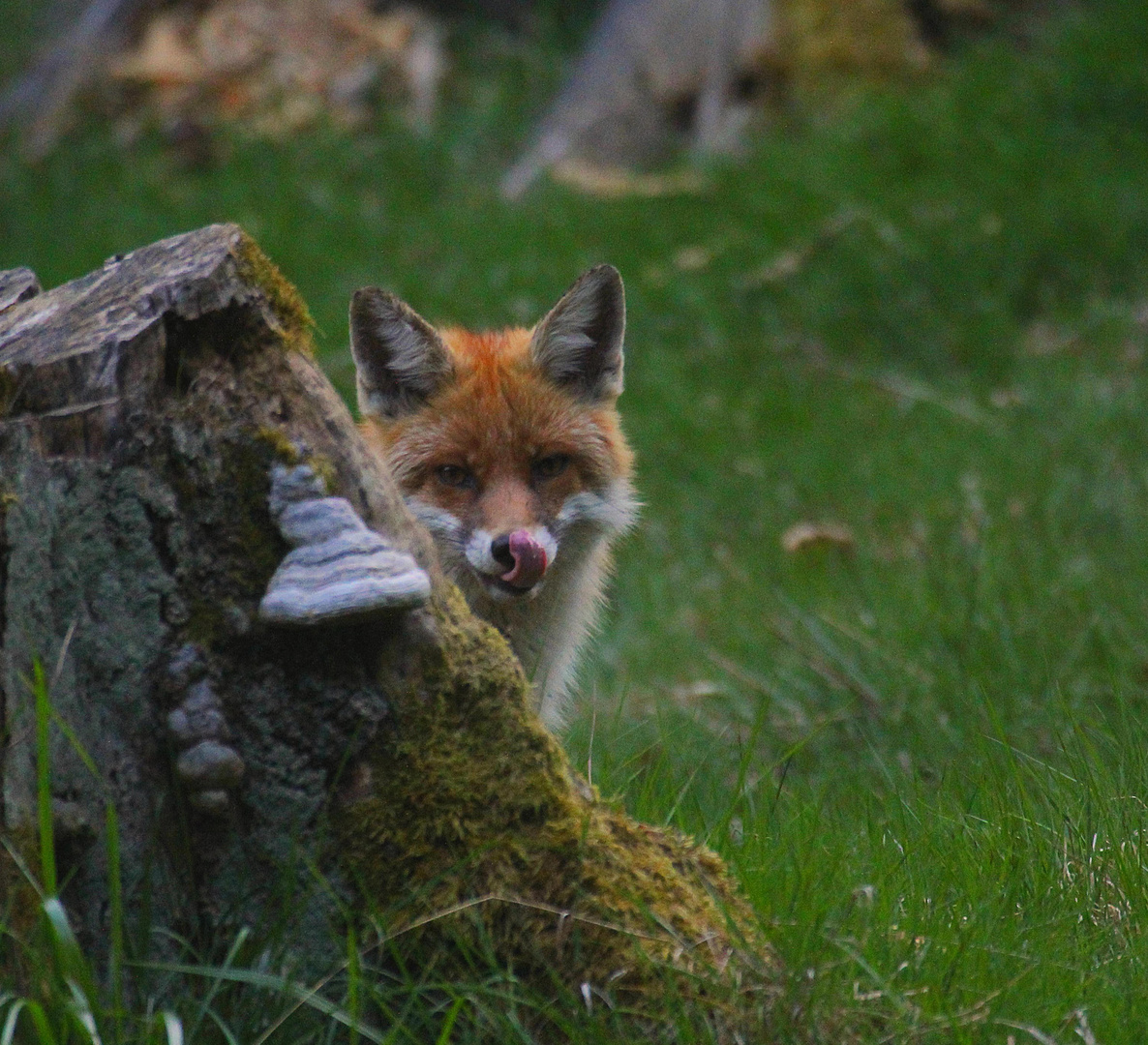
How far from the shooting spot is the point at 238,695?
7.93ft

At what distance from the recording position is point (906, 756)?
4.62 m

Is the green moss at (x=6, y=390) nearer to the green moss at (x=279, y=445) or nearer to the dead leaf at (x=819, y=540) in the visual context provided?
the green moss at (x=279, y=445)

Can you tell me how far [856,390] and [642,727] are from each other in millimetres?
5238

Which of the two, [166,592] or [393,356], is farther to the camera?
[393,356]

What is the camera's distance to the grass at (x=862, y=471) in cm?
267

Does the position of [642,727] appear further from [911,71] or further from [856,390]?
[911,71]

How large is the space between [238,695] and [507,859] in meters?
0.57

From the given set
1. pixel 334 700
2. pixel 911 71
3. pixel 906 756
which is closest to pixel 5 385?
pixel 334 700

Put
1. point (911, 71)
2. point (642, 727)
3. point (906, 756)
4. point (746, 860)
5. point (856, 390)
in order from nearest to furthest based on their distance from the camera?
point (746, 860) → point (642, 727) → point (906, 756) → point (856, 390) → point (911, 71)

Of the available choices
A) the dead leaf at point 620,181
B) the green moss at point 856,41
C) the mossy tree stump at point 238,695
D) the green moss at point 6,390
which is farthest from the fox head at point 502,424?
the green moss at point 856,41

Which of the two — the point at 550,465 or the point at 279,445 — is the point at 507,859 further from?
the point at 550,465

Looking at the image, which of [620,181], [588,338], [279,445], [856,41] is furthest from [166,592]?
[856,41]

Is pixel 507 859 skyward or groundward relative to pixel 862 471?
skyward

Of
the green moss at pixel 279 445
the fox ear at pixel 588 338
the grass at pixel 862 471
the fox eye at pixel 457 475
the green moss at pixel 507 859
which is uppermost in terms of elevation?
the green moss at pixel 279 445
